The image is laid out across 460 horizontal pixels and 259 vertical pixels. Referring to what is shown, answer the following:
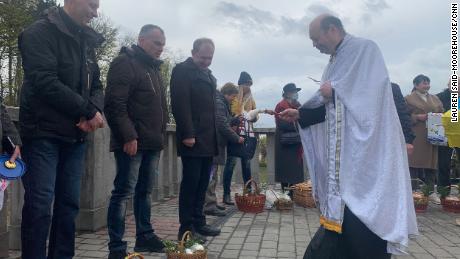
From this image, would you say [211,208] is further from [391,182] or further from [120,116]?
[391,182]

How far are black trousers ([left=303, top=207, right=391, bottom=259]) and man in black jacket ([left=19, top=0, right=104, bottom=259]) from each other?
69.1 inches

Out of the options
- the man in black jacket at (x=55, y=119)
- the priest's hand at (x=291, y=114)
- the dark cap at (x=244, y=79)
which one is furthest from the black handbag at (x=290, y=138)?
the man in black jacket at (x=55, y=119)

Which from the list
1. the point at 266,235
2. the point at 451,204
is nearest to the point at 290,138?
the point at 451,204

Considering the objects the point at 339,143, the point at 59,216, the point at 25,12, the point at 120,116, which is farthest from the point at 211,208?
the point at 25,12

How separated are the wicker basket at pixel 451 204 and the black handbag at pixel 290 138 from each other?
8.11 feet

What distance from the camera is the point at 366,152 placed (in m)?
3.10

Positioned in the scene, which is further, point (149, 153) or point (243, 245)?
point (243, 245)

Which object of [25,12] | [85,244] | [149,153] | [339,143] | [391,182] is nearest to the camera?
[391,182]

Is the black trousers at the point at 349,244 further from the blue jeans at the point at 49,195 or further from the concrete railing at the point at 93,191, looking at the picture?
the concrete railing at the point at 93,191

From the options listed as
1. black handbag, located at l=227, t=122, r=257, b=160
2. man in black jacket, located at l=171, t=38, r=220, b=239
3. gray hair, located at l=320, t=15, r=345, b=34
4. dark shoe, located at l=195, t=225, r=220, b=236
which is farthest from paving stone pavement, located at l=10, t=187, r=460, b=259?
gray hair, located at l=320, t=15, r=345, b=34

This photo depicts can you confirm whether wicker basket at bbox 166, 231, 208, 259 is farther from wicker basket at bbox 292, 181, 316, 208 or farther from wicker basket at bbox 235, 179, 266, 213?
wicker basket at bbox 292, 181, 316, 208

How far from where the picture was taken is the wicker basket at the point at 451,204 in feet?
25.6

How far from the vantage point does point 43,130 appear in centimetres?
339

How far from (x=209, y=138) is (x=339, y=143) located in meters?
2.19
